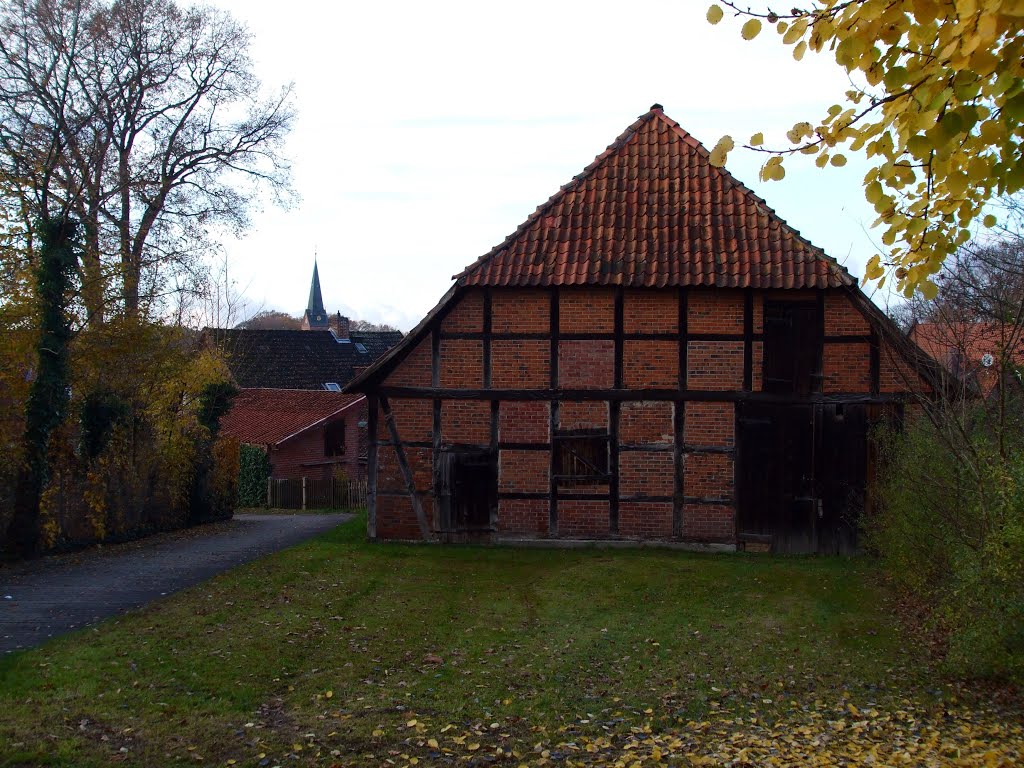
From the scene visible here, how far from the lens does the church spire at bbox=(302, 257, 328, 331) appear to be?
307ft

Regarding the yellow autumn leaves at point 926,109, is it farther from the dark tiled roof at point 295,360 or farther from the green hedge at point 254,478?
the dark tiled roof at point 295,360

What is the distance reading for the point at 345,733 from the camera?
6.70 metres

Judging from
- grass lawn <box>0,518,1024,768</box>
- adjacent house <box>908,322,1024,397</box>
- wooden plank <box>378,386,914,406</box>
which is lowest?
grass lawn <box>0,518,1024,768</box>

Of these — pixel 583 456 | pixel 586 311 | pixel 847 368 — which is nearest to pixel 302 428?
pixel 583 456

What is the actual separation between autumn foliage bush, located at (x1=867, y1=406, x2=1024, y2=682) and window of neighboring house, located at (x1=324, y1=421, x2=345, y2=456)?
26.2 meters

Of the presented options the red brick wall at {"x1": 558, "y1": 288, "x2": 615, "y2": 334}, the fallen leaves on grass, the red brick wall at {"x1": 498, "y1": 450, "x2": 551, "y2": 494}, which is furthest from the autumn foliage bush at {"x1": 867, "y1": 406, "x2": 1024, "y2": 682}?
the red brick wall at {"x1": 498, "y1": 450, "x2": 551, "y2": 494}

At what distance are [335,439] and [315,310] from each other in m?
61.2

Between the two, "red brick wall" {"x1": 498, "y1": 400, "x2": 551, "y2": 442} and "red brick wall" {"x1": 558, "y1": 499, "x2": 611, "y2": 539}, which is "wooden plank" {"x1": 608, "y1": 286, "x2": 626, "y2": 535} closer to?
"red brick wall" {"x1": 558, "y1": 499, "x2": 611, "y2": 539}

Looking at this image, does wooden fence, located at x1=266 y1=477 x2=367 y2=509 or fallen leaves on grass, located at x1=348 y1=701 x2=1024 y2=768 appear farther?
wooden fence, located at x1=266 y1=477 x2=367 y2=509

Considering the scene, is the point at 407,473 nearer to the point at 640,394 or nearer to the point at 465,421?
the point at 465,421

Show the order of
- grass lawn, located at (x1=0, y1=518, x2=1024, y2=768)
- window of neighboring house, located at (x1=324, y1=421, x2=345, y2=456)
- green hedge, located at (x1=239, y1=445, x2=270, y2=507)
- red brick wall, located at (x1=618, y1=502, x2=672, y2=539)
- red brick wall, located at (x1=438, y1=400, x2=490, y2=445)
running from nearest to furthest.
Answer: grass lawn, located at (x1=0, y1=518, x2=1024, y2=768) → red brick wall, located at (x1=618, y1=502, x2=672, y2=539) → red brick wall, located at (x1=438, y1=400, x2=490, y2=445) → green hedge, located at (x1=239, y1=445, x2=270, y2=507) → window of neighboring house, located at (x1=324, y1=421, x2=345, y2=456)

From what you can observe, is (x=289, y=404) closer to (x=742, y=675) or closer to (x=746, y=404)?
(x=746, y=404)

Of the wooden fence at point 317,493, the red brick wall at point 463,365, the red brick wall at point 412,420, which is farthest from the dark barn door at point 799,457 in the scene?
the wooden fence at point 317,493

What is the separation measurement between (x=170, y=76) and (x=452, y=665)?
22.4 m
